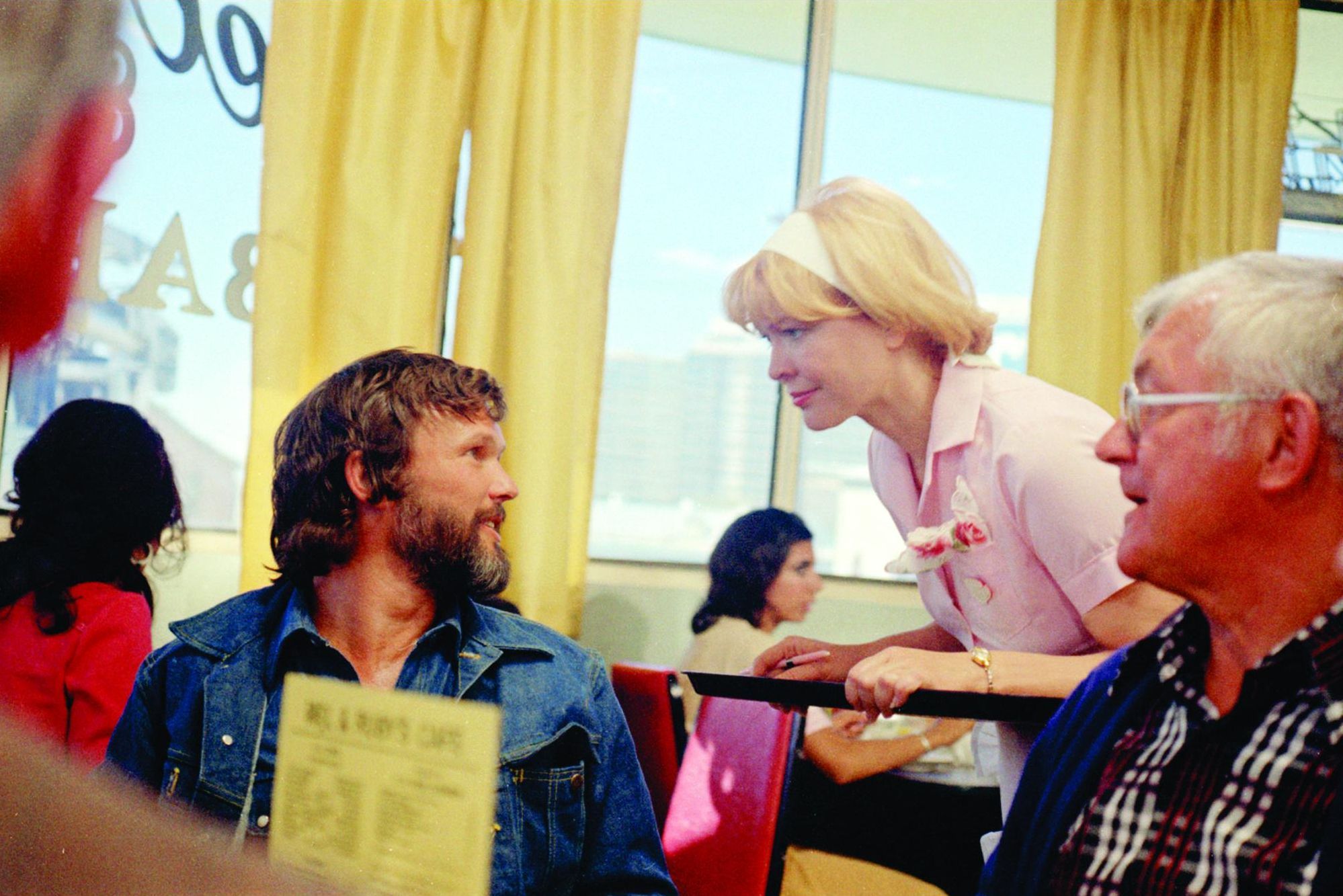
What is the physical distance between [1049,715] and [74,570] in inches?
61.2

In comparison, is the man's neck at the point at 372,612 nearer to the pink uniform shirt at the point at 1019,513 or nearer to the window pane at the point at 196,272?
the pink uniform shirt at the point at 1019,513

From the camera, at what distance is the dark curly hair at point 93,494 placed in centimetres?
195

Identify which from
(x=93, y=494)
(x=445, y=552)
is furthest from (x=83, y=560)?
(x=445, y=552)

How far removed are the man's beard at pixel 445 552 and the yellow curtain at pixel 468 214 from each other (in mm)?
1808

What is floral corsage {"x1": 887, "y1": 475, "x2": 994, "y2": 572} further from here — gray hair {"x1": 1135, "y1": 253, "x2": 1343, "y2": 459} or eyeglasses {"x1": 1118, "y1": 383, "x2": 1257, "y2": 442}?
gray hair {"x1": 1135, "y1": 253, "x2": 1343, "y2": 459}

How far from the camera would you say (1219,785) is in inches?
37.5

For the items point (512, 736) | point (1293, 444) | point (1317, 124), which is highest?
point (1317, 124)

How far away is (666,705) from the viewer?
200 centimetres

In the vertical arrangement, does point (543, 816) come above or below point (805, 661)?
below

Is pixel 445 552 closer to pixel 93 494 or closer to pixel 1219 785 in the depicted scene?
pixel 1219 785

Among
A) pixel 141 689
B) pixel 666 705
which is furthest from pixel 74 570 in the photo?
pixel 666 705

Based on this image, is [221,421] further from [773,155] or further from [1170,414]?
[1170,414]

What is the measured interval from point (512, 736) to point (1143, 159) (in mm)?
3154

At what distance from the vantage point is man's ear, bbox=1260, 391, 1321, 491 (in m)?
0.95
